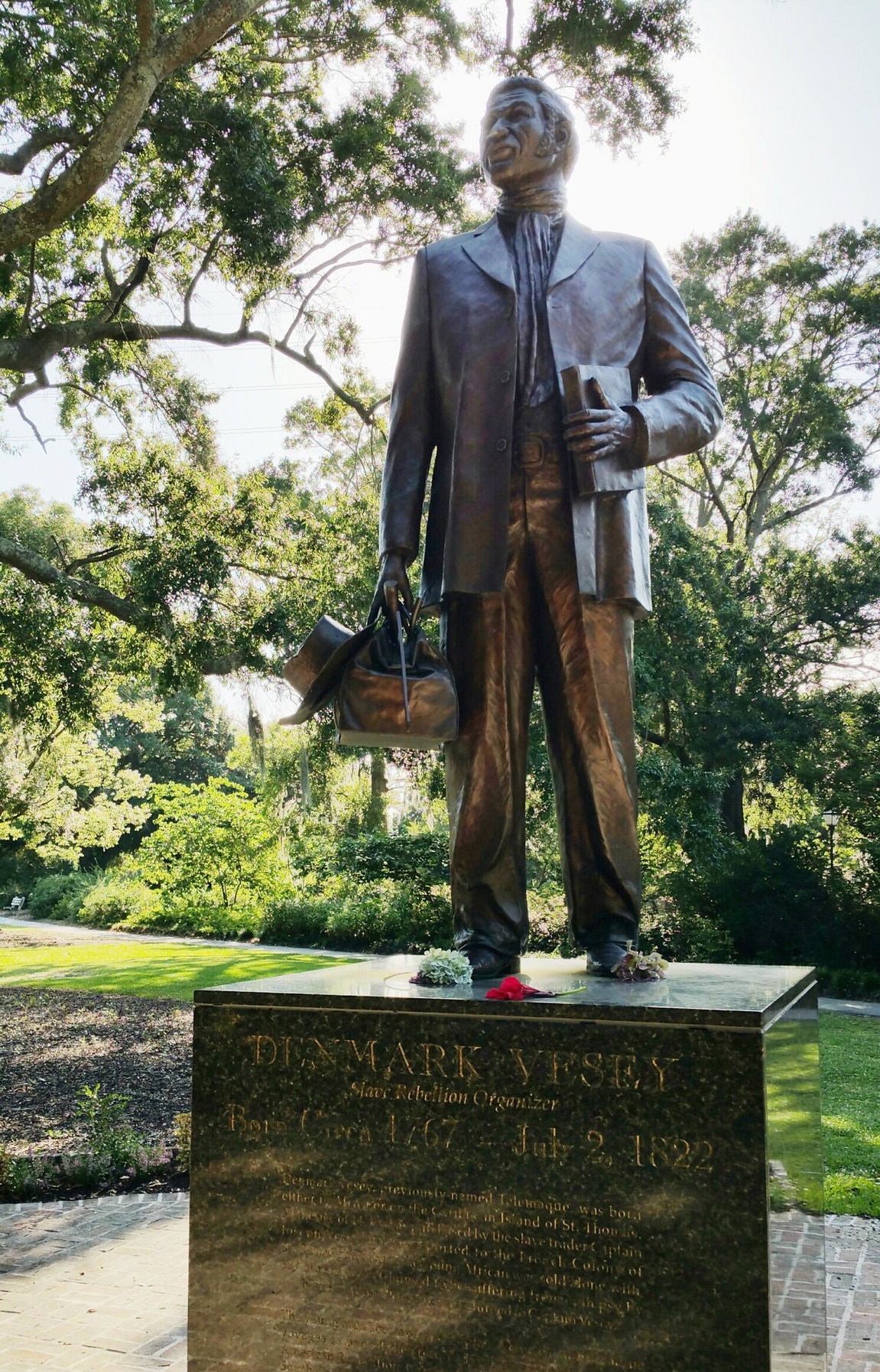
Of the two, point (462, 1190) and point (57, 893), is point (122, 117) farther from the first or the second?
point (57, 893)

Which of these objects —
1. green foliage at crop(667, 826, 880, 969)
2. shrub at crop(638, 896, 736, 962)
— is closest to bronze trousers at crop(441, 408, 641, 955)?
shrub at crop(638, 896, 736, 962)

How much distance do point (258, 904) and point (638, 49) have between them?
57.9ft

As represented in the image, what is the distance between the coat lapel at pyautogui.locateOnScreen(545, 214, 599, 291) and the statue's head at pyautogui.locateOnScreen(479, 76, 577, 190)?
0.67 feet

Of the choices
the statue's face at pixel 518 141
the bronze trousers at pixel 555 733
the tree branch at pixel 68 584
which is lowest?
the bronze trousers at pixel 555 733

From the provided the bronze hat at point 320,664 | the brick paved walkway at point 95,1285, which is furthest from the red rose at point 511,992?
the brick paved walkway at point 95,1285

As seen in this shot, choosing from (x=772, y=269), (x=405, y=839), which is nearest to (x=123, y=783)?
(x=405, y=839)

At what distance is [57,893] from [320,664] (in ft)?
107

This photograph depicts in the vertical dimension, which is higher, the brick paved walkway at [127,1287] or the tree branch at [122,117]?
the tree branch at [122,117]

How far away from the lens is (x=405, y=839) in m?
21.0

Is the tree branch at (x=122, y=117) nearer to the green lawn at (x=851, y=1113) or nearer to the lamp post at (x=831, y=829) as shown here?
the green lawn at (x=851, y=1113)

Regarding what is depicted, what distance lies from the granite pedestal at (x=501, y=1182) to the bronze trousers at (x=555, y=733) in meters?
0.58

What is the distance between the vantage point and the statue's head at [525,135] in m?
4.01

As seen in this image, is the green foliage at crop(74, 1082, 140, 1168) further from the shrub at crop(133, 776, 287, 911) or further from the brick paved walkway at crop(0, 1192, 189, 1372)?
the shrub at crop(133, 776, 287, 911)

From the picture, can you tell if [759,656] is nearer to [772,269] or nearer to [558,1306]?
[772,269]
